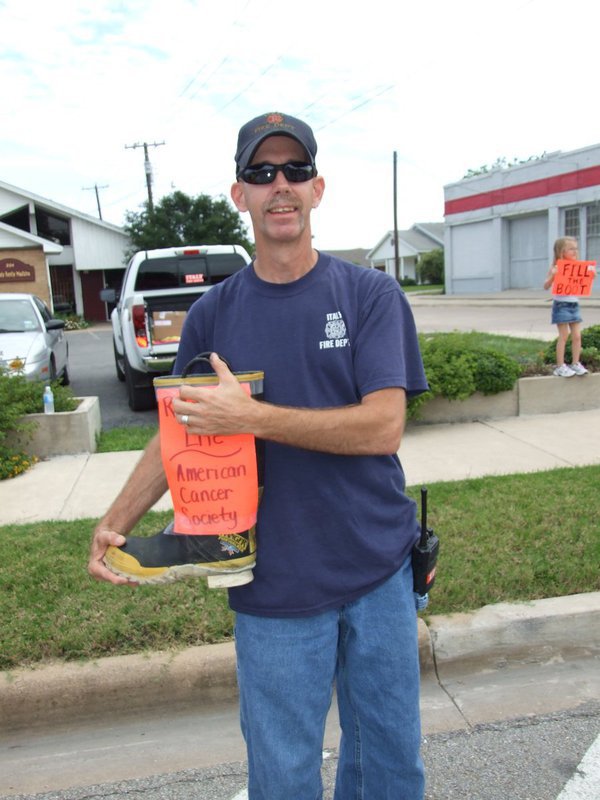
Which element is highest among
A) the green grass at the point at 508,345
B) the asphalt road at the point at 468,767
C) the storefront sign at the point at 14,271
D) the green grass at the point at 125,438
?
the storefront sign at the point at 14,271

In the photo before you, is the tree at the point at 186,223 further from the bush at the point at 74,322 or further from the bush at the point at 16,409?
the bush at the point at 16,409

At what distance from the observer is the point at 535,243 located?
32031 millimetres

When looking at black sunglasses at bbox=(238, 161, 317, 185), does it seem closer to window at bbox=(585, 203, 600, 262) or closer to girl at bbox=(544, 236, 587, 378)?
girl at bbox=(544, 236, 587, 378)

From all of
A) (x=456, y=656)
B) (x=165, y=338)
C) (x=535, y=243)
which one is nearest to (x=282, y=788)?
(x=456, y=656)

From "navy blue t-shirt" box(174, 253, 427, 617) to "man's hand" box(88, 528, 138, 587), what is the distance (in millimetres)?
310

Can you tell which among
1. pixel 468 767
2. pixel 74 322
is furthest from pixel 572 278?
pixel 74 322

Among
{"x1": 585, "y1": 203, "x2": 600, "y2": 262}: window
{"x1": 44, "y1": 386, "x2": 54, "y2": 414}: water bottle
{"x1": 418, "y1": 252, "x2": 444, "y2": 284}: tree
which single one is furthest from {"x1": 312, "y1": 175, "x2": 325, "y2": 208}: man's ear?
{"x1": 418, "y1": 252, "x2": 444, "y2": 284}: tree

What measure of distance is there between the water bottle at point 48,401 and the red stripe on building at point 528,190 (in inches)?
1006

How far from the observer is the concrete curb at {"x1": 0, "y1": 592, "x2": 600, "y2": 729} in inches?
126

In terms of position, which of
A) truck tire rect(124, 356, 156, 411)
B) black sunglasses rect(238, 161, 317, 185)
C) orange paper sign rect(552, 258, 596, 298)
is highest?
black sunglasses rect(238, 161, 317, 185)

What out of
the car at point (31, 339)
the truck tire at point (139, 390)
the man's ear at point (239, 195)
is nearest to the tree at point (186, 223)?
the car at point (31, 339)

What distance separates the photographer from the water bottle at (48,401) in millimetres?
7008

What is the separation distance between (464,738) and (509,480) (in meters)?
2.78

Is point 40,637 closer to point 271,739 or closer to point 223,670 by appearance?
point 223,670
